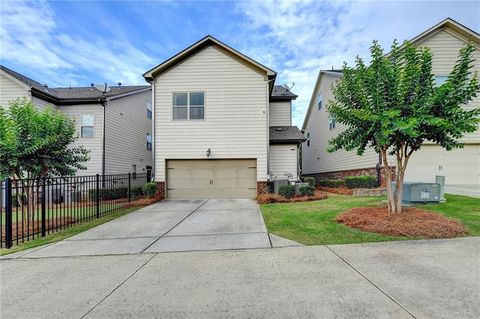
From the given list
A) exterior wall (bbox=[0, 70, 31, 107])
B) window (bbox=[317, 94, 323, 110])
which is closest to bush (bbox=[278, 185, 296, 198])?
window (bbox=[317, 94, 323, 110])

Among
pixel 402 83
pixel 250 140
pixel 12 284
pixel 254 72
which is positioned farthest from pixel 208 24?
Answer: pixel 12 284

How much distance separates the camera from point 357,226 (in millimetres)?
6523

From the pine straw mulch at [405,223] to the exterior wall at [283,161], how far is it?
281 inches

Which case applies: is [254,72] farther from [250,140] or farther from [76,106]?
[76,106]

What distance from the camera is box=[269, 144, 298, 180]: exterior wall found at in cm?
1459

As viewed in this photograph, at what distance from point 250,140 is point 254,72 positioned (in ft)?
12.4

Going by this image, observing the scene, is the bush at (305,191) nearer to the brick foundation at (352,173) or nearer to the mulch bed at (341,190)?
the mulch bed at (341,190)

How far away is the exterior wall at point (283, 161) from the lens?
1459 cm

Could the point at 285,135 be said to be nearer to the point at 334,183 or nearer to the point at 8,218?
the point at 334,183

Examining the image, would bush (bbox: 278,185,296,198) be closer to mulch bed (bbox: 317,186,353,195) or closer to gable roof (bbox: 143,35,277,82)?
mulch bed (bbox: 317,186,353,195)

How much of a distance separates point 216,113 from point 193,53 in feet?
11.9

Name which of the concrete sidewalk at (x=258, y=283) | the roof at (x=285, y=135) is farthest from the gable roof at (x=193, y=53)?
the concrete sidewalk at (x=258, y=283)

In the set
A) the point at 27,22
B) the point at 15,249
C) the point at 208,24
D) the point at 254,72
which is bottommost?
the point at 15,249

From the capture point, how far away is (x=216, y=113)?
14.0m
